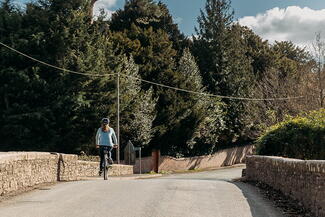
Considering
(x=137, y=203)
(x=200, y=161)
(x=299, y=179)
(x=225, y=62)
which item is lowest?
(x=200, y=161)

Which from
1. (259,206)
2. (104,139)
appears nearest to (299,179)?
(259,206)

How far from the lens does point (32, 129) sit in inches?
1068

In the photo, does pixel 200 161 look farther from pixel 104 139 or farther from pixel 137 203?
pixel 137 203

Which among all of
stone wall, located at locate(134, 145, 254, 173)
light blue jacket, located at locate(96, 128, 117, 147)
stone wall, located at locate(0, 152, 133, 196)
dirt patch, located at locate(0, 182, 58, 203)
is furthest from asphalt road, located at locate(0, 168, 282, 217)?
stone wall, located at locate(134, 145, 254, 173)

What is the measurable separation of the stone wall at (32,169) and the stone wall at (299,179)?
18.7 ft

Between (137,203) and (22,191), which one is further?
(22,191)

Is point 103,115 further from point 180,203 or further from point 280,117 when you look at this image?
point 180,203

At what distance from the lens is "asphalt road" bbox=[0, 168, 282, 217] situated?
711 centimetres

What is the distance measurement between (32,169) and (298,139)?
8.19 metres

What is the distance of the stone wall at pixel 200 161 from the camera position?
3678 centimetres

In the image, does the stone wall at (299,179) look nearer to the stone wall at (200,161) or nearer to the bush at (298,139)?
the bush at (298,139)

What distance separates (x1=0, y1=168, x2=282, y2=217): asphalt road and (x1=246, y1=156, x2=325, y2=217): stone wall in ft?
1.81

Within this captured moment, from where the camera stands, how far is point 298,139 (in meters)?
14.3

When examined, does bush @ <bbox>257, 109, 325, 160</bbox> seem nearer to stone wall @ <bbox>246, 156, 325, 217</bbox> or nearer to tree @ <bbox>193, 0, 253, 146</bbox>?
stone wall @ <bbox>246, 156, 325, 217</bbox>
